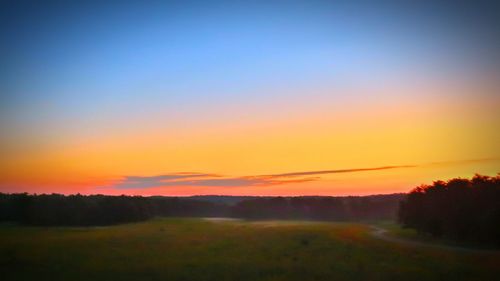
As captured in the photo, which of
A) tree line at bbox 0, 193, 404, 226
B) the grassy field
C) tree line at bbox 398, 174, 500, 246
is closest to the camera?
the grassy field

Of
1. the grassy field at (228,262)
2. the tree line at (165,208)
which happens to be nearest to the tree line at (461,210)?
the grassy field at (228,262)

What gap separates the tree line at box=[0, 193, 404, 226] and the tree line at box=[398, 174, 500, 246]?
154 ft

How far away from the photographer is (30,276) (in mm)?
29078

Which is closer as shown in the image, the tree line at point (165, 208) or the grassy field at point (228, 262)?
the grassy field at point (228, 262)

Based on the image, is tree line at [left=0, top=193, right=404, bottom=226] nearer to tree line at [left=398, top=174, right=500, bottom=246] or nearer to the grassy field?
the grassy field

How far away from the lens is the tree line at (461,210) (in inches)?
2110

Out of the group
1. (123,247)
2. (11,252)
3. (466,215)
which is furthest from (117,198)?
(466,215)

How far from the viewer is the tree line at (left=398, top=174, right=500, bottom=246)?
5359 cm

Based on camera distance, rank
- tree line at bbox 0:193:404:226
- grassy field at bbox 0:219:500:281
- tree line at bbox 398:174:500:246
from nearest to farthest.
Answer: grassy field at bbox 0:219:500:281
tree line at bbox 398:174:500:246
tree line at bbox 0:193:404:226

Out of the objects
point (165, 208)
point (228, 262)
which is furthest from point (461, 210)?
point (165, 208)

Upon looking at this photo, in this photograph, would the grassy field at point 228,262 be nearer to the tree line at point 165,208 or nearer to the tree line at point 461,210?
the tree line at point 461,210

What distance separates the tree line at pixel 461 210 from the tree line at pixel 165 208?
A: 4684 cm

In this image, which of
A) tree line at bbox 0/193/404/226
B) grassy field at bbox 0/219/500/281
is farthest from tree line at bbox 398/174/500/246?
tree line at bbox 0/193/404/226

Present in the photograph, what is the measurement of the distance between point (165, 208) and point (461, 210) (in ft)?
334
